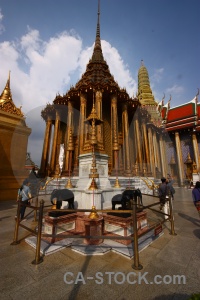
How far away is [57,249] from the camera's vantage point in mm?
3131

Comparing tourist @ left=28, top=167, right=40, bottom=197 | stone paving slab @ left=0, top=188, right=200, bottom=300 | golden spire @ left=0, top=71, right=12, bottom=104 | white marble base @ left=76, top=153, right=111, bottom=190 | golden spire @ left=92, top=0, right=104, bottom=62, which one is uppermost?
golden spire @ left=92, top=0, right=104, bottom=62

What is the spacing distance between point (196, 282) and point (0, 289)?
269 centimetres

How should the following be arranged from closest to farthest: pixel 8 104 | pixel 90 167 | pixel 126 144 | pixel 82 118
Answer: pixel 90 167 → pixel 8 104 → pixel 82 118 → pixel 126 144

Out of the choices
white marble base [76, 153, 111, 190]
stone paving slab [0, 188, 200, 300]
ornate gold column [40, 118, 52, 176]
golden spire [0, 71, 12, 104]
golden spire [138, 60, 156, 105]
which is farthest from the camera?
golden spire [138, 60, 156, 105]

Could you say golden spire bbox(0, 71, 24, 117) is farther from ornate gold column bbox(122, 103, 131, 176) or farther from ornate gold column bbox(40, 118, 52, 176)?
ornate gold column bbox(122, 103, 131, 176)

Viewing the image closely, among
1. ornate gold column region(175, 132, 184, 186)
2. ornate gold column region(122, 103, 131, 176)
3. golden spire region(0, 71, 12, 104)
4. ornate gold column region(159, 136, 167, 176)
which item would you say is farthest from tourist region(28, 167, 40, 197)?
ornate gold column region(175, 132, 184, 186)

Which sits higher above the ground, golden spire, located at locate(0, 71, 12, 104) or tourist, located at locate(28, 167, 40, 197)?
golden spire, located at locate(0, 71, 12, 104)

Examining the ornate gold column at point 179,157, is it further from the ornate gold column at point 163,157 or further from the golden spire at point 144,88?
the golden spire at point 144,88

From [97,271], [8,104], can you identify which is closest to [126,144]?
[8,104]

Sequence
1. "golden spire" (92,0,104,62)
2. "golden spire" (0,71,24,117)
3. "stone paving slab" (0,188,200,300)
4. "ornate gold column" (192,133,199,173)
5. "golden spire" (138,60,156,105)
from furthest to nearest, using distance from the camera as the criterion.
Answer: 1. "golden spire" (138,60,156,105)
2. "ornate gold column" (192,133,199,173)
3. "golden spire" (92,0,104,62)
4. "golden spire" (0,71,24,117)
5. "stone paving slab" (0,188,200,300)

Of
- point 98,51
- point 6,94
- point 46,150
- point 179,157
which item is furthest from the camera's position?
point 179,157

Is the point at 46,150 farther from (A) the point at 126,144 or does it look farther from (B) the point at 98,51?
(B) the point at 98,51

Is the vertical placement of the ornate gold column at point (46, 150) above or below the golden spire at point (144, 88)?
below

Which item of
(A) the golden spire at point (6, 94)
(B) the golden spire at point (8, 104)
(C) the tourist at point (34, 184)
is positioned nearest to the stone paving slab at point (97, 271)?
(B) the golden spire at point (8, 104)
